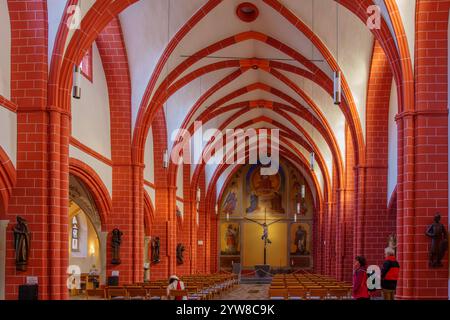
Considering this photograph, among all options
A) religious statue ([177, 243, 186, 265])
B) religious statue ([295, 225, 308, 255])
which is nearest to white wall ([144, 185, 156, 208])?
religious statue ([177, 243, 186, 265])

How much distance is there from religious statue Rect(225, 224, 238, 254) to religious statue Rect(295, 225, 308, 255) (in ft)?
15.6

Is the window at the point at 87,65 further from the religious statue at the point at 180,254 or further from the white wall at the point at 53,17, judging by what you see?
the religious statue at the point at 180,254

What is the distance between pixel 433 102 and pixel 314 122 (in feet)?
57.5

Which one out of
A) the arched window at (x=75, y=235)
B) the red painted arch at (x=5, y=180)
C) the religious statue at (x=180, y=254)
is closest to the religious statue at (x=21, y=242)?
the red painted arch at (x=5, y=180)

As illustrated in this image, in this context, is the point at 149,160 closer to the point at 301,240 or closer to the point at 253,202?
the point at 253,202

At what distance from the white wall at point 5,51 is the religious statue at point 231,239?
36.1m

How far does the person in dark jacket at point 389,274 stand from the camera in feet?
39.2

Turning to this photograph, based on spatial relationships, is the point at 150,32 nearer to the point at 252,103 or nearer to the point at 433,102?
the point at 433,102

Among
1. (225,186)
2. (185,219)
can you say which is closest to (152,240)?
(185,219)

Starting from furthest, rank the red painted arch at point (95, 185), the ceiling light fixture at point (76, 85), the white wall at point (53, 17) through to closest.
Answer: the red painted arch at point (95, 185)
the white wall at point (53, 17)
the ceiling light fixture at point (76, 85)

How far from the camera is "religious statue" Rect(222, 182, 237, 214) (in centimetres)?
4875

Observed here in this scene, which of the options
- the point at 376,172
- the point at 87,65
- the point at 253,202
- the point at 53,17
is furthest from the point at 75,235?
the point at 53,17

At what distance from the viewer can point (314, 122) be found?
30297 mm

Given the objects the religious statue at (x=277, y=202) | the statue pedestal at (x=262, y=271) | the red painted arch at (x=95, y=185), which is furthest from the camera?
the religious statue at (x=277, y=202)
